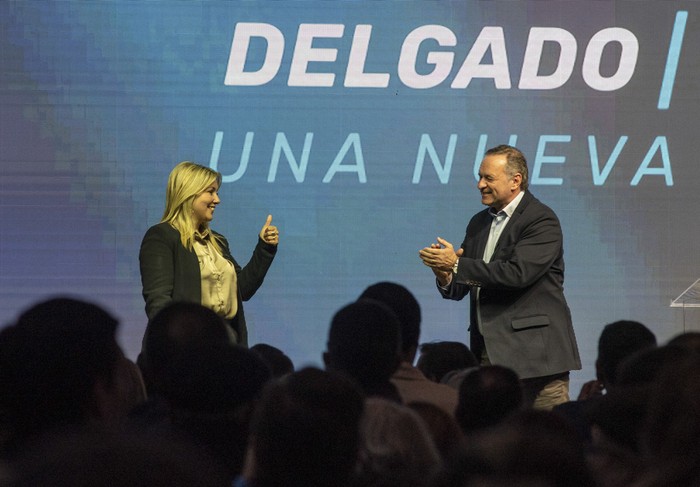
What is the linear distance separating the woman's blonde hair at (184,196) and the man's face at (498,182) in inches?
41.7

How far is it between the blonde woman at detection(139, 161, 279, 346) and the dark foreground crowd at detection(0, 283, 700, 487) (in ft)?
5.00

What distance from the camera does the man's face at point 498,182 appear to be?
4.21 meters

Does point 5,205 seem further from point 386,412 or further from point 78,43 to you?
point 386,412

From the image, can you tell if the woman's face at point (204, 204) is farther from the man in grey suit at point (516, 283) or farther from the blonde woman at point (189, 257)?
the man in grey suit at point (516, 283)

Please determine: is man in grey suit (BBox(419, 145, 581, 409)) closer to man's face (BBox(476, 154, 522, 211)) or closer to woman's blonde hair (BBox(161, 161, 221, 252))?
man's face (BBox(476, 154, 522, 211))

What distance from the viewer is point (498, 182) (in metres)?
4.21

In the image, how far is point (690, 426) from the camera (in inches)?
50.3

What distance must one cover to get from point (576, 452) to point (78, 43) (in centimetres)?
501

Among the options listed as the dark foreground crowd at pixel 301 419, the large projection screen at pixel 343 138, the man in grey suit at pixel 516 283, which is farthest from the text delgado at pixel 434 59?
the dark foreground crowd at pixel 301 419

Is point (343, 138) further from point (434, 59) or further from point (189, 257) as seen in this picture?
point (189, 257)

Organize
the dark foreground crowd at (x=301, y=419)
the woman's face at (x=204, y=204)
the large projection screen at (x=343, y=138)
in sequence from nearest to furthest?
the dark foreground crowd at (x=301, y=419) → the woman's face at (x=204, y=204) → the large projection screen at (x=343, y=138)

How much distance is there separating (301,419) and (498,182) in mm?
2895

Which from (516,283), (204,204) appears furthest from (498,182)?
(204,204)

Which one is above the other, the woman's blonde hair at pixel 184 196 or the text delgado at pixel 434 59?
the text delgado at pixel 434 59
